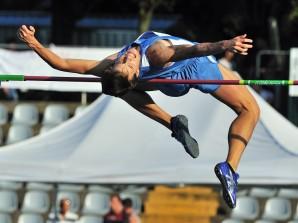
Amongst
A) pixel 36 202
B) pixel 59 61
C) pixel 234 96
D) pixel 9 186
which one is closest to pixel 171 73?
pixel 234 96

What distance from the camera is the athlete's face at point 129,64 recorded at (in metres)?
8.59

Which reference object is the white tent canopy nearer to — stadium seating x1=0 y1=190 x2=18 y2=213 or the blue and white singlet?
stadium seating x1=0 y1=190 x2=18 y2=213

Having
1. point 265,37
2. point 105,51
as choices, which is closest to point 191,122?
point 105,51

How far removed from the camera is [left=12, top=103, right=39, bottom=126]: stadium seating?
1627 cm

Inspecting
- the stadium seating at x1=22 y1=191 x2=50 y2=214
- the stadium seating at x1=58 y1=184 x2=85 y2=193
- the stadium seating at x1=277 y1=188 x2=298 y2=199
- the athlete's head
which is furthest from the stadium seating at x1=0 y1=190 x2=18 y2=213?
the athlete's head

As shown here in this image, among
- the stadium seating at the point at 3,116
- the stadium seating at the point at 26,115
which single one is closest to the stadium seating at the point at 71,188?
the stadium seating at the point at 26,115

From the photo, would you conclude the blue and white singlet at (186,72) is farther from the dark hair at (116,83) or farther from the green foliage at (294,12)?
the green foliage at (294,12)

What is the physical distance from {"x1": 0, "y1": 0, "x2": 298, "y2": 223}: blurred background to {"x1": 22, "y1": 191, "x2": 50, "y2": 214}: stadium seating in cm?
1

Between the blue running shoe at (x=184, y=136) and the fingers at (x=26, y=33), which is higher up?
the fingers at (x=26, y=33)

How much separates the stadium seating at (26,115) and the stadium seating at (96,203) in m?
1.83

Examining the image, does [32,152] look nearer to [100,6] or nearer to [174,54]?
[174,54]

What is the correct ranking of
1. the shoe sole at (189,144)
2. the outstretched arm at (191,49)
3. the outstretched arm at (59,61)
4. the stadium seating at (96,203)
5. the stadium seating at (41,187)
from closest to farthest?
the outstretched arm at (191,49) → the outstretched arm at (59,61) → the shoe sole at (189,144) → the stadium seating at (96,203) → the stadium seating at (41,187)

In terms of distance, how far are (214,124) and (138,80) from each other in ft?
16.8

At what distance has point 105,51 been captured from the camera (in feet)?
52.2
